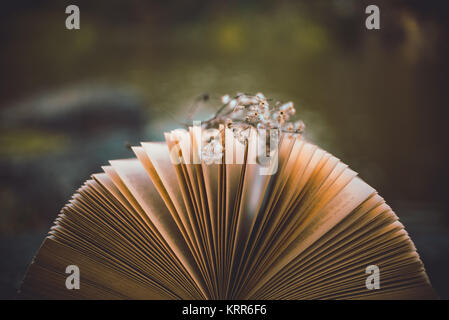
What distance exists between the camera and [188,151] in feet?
1.40

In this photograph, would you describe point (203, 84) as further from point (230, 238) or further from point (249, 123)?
point (230, 238)

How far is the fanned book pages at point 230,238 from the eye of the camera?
1.30ft

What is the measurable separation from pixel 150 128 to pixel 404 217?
30.5 inches

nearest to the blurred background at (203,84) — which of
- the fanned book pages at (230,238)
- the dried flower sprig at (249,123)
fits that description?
the dried flower sprig at (249,123)

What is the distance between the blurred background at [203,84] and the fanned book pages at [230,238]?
0.60 metres

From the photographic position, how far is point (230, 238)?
1.28 ft

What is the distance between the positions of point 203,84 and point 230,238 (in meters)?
0.70

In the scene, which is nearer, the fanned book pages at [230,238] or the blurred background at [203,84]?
the fanned book pages at [230,238]

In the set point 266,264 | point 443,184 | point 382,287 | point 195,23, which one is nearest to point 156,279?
point 266,264

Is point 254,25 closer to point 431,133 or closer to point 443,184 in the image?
point 431,133

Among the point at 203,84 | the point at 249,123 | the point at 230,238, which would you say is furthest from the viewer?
the point at 203,84

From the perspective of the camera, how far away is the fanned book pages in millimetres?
396

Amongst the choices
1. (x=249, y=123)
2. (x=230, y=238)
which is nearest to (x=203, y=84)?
(x=249, y=123)

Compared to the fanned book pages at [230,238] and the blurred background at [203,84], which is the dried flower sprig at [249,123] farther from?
the blurred background at [203,84]
